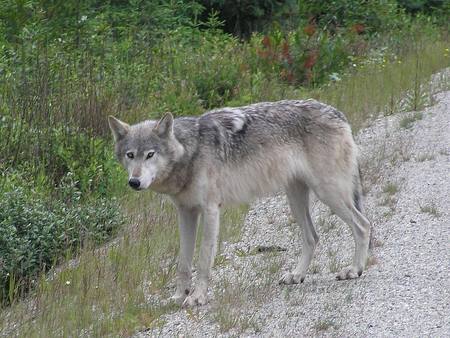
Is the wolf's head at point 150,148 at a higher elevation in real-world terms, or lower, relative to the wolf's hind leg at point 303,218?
higher

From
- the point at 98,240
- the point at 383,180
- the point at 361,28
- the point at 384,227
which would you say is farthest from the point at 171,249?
the point at 361,28

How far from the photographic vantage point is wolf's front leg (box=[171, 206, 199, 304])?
768cm

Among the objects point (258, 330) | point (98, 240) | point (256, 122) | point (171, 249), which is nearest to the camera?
point (258, 330)

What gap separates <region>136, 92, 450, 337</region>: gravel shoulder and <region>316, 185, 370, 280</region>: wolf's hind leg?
11cm

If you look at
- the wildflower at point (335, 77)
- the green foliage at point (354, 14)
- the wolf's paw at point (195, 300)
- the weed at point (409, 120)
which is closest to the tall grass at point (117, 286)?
the wolf's paw at point (195, 300)

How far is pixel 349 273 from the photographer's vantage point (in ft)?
25.8

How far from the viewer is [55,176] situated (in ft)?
35.5

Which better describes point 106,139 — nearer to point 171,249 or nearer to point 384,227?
point 171,249

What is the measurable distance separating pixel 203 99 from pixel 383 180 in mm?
4412

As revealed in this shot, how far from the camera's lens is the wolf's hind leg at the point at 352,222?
310 inches

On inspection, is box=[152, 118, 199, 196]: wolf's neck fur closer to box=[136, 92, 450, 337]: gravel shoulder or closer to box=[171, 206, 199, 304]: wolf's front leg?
box=[171, 206, 199, 304]: wolf's front leg

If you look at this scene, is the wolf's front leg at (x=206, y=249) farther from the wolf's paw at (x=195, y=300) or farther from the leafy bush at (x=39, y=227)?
the leafy bush at (x=39, y=227)

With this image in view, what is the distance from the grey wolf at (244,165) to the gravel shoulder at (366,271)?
292mm

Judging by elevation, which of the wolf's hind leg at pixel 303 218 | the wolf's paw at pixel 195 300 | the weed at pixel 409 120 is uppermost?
the wolf's hind leg at pixel 303 218
